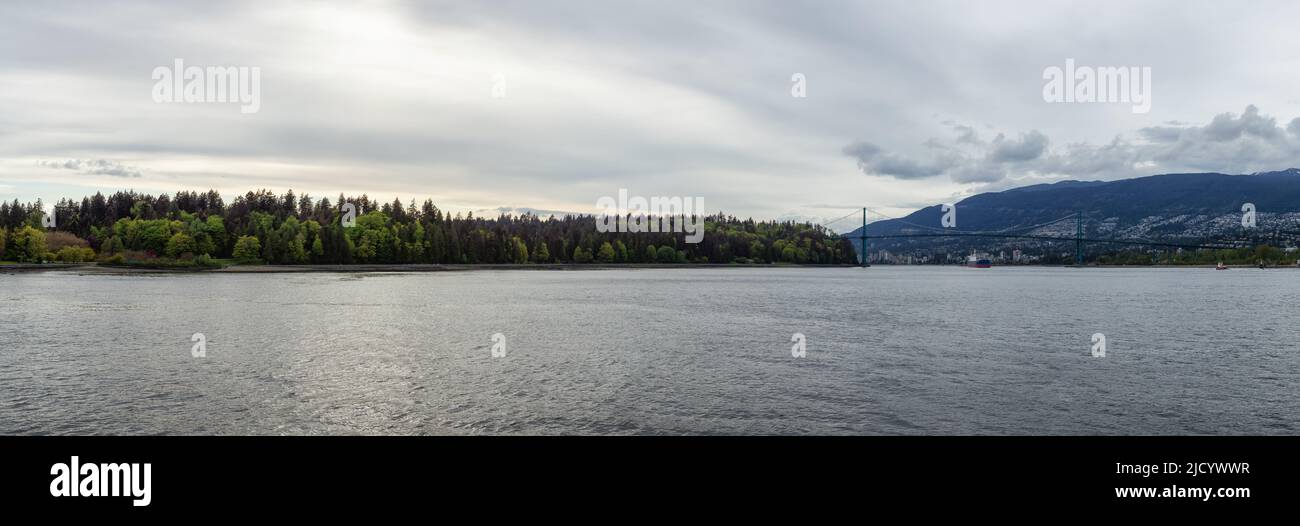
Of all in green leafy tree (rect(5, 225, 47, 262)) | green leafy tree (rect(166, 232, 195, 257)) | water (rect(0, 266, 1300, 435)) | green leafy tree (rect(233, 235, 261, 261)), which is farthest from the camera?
green leafy tree (rect(233, 235, 261, 261))

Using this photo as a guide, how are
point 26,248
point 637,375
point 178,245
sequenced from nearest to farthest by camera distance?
point 637,375 < point 26,248 < point 178,245

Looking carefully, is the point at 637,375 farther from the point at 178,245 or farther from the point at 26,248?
the point at 26,248

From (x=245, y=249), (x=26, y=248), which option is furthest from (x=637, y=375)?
(x=26, y=248)

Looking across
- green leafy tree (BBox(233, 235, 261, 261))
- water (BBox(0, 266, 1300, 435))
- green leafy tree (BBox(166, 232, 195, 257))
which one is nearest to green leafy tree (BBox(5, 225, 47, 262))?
green leafy tree (BBox(166, 232, 195, 257))

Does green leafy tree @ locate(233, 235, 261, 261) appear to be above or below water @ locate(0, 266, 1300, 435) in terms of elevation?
above

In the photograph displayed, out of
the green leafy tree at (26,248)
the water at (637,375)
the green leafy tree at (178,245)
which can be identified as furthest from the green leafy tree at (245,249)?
the water at (637,375)

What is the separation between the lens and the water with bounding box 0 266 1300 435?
2005cm

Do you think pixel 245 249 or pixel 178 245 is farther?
pixel 245 249

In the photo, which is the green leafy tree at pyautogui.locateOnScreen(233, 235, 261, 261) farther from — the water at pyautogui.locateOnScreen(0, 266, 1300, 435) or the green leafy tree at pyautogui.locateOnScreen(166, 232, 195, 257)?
the water at pyautogui.locateOnScreen(0, 266, 1300, 435)

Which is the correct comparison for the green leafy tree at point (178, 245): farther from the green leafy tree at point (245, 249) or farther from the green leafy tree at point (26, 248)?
the green leafy tree at point (26, 248)

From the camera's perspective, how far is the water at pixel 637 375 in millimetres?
20047

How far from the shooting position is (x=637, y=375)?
27938 mm
